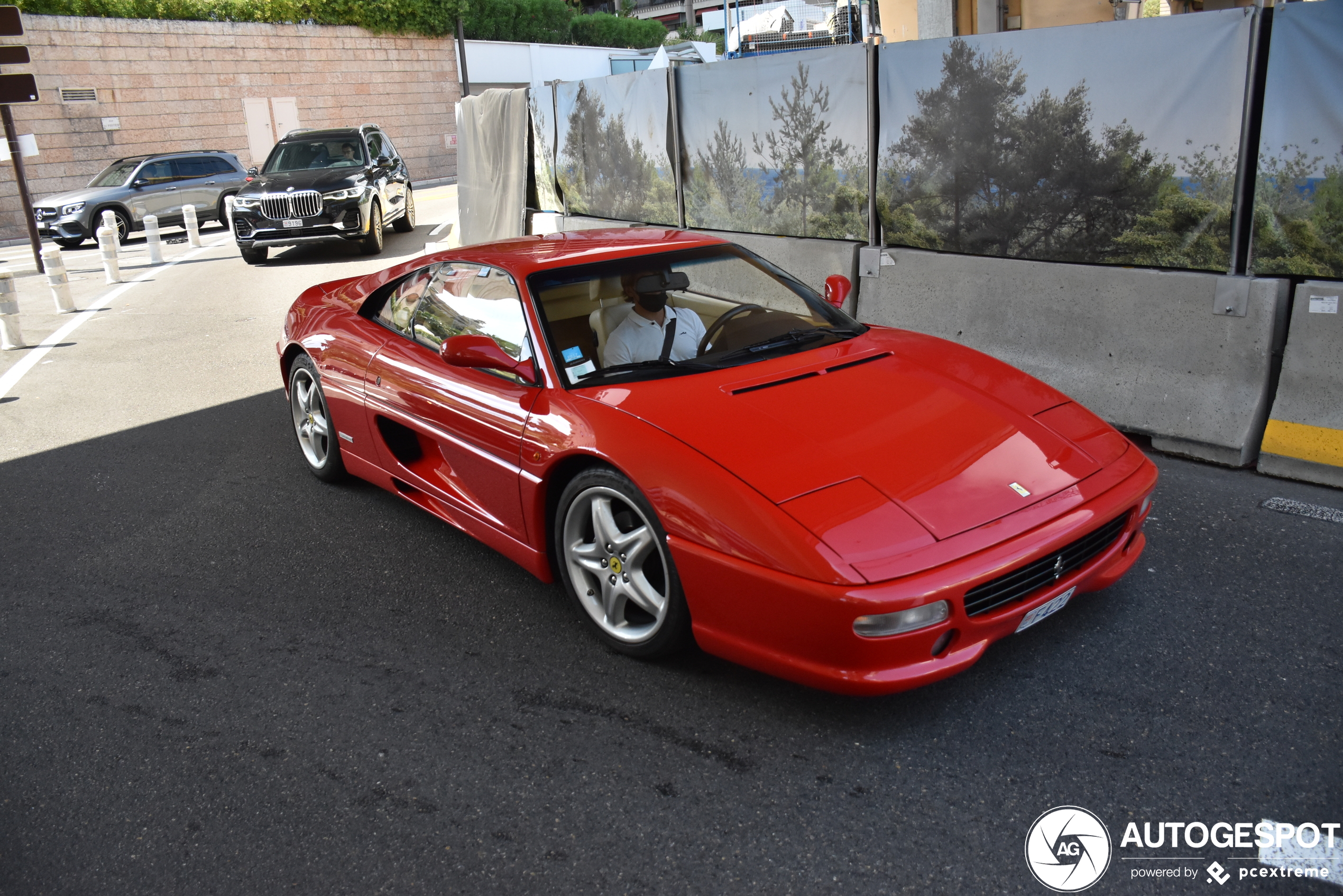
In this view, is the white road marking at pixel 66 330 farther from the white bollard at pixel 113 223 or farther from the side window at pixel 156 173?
the side window at pixel 156 173

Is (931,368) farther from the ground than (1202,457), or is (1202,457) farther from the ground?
(931,368)

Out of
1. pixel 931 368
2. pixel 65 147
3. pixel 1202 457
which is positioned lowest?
pixel 1202 457

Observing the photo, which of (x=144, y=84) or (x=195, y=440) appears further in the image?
(x=144, y=84)

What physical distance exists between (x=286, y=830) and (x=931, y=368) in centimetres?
261

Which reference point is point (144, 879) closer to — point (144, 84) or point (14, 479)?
point (14, 479)

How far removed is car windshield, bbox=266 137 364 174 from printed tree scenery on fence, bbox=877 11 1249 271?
11303mm

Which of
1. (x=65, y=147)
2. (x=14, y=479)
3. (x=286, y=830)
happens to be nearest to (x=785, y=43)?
(x=14, y=479)

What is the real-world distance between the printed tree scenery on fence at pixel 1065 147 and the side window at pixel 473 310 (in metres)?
3.27

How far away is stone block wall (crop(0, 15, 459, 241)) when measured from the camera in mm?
27578

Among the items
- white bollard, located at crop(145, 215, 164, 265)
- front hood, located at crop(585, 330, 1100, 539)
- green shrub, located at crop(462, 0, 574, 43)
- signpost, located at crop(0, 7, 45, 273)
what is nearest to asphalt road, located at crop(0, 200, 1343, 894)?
front hood, located at crop(585, 330, 1100, 539)

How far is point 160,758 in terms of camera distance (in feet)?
9.66

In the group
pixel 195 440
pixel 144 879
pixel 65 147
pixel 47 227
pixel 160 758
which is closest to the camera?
pixel 144 879

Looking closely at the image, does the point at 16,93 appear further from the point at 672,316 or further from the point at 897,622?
the point at 897,622

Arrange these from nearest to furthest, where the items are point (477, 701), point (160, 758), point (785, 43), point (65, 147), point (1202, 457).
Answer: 1. point (160, 758)
2. point (477, 701)
3. point (1202, 457)
4. point (785, 43)
5. point (65, 147)
